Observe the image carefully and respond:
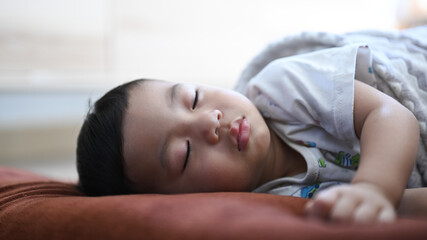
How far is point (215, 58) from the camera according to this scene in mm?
2691

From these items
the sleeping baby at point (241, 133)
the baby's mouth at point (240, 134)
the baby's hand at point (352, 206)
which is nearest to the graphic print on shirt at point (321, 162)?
the sleeping baby at point (241, 133)

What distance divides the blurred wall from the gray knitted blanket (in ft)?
4.13

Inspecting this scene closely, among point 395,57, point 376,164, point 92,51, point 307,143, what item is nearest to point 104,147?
point 307,143

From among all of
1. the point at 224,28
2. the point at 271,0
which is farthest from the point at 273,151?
the point at 271,0

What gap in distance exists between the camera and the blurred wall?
2.06 metres

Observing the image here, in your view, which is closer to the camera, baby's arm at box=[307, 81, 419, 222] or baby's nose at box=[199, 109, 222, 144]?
baby's arm at box=[307, 81, 419, 222]

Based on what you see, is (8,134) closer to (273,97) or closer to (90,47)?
(90,47)

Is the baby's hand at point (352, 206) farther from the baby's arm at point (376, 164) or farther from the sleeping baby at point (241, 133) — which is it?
the sleeping baby at point (241, 133)

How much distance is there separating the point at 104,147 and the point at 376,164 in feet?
1.63

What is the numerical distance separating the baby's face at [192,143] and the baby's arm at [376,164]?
0.20 m

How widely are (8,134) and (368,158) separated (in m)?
2.01

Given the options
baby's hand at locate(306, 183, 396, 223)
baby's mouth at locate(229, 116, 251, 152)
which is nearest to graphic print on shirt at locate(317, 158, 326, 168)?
baby's mouth at locate(229, 116, 251, 152)

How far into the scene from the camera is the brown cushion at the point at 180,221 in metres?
0.41

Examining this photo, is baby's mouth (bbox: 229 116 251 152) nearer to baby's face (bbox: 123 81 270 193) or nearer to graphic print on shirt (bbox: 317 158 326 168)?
baby's face (bbox: 123 81 270 193)
